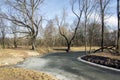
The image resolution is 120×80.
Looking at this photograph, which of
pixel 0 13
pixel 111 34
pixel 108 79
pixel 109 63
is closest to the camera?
pixel 108 79

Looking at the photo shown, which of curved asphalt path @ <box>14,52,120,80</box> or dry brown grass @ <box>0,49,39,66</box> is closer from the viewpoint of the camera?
curved asphalt path @ <box>14,52,120,80</box>

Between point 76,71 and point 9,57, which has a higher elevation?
point 9,57

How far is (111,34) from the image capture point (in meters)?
80.2

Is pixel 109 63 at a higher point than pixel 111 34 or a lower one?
lower

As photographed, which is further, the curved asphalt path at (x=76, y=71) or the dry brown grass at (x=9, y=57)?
the dry brown grass at (x=9, y=57)

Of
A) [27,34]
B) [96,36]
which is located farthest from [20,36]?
[96,36]

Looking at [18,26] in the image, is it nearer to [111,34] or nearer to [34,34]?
[34,34]

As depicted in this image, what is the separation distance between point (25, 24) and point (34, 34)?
2.62 meters

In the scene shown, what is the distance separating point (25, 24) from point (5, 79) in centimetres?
3416

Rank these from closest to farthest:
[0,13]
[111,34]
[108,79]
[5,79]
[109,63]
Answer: [5,79] → [108,79] → [109,63] → [0,13] → [111,34]

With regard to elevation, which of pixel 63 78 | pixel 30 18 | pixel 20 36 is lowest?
pixel 63 78

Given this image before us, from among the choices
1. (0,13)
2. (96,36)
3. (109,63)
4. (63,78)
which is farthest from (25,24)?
(96,36)

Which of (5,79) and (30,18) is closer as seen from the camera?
(5,79)

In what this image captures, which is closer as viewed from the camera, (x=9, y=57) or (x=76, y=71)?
(x=76, y=71)
